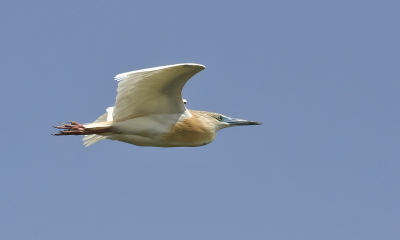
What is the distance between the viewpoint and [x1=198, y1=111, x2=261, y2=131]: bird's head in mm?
14266

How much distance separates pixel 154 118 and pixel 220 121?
197 cm

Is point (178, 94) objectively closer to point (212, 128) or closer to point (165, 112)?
point (165, 112)

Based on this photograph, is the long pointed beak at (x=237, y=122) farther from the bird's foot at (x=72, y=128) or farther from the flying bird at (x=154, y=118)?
the bird's foot at (x=72, y=128)

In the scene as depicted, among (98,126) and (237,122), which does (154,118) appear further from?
(237,122)

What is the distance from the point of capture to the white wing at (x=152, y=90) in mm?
11714

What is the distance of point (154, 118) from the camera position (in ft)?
43.7

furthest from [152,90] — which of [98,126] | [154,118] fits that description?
[98,126]

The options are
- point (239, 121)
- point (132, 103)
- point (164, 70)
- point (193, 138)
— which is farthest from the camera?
point (239, 121)

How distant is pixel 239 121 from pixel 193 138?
1.68 meters

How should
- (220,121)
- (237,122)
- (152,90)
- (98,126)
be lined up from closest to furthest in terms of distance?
(152,90), (98,126), (220,121), (237,122)

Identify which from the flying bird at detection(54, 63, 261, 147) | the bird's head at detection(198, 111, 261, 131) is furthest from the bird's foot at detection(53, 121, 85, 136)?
the bird's head at detection(198, 111, 261, 131)

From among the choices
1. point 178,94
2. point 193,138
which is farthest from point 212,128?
point 178,94

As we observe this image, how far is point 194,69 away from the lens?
39.1 ft

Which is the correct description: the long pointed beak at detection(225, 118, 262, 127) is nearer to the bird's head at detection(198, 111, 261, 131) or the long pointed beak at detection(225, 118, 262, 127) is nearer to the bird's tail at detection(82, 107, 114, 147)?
the bird's head at detection(198, 111, 261, 131)
